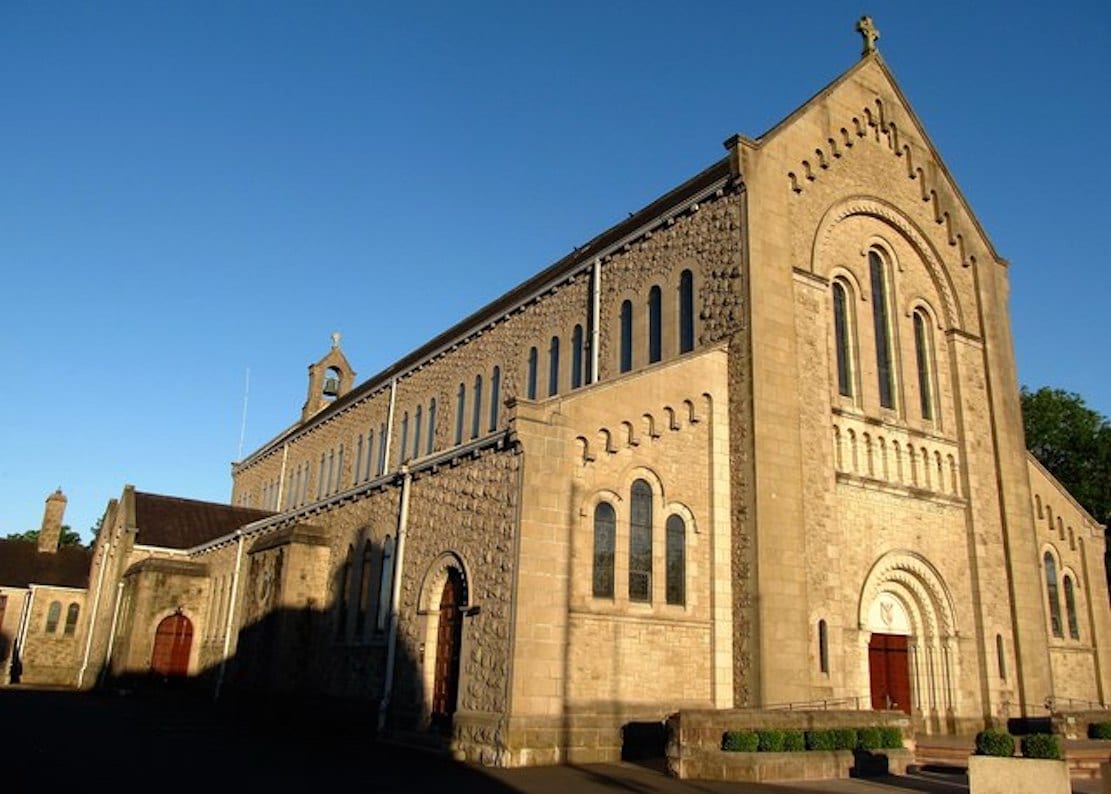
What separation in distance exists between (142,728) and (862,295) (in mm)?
21954

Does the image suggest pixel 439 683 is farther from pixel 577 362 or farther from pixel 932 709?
pixel 932 709

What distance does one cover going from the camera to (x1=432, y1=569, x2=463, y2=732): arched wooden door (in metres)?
19.9

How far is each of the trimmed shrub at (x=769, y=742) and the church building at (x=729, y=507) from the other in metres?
2.70

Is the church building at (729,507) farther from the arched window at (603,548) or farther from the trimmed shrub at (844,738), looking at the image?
the trimmed shrub at (844,738)

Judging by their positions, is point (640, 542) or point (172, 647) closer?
point (640, 542)

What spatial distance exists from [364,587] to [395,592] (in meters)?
3.73

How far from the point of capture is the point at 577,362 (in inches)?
1070

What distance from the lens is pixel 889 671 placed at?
23016mm

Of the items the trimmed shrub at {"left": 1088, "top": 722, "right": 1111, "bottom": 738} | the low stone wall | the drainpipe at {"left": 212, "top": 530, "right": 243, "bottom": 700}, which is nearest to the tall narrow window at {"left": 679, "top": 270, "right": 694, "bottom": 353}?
the low stone wall

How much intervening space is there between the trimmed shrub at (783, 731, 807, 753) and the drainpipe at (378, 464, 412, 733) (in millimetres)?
10096

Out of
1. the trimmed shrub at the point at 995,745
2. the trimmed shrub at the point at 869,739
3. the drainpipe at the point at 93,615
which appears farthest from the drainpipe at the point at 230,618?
the trimmed shrub at the point at 995,745

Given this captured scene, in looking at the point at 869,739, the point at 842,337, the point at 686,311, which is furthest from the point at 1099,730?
the point at 686,311

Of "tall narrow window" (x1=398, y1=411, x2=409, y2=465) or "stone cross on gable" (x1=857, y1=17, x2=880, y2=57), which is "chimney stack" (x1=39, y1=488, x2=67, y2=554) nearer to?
"tall narrow window" (x1=398, y1=411, x2=409, y2=465)

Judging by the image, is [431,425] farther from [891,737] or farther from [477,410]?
[891,737]
